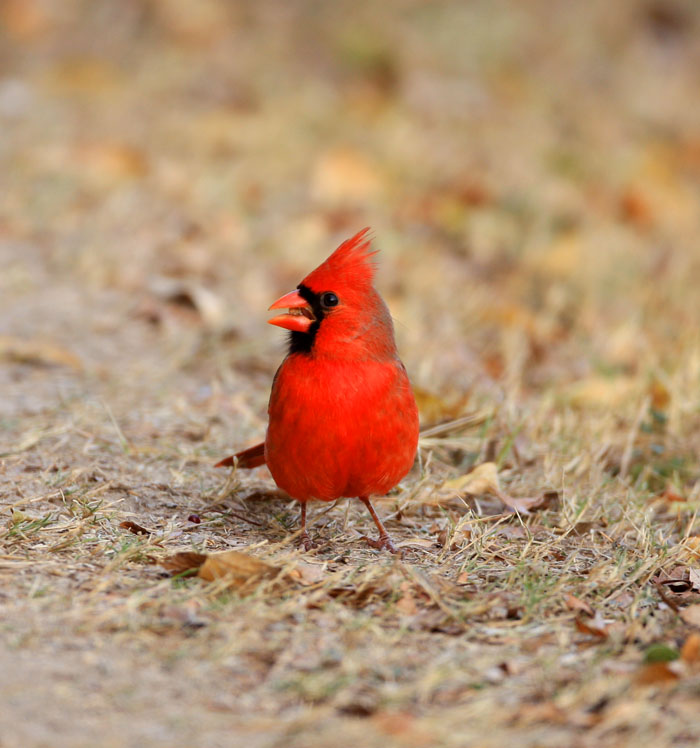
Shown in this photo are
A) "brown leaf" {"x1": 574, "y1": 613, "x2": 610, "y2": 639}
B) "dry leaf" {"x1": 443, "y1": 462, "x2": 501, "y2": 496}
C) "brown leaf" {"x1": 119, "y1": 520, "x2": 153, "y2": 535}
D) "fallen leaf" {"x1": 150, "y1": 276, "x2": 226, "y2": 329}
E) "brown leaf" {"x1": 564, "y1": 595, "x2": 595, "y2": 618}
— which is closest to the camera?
"brown leaf" {"x1": 574, "y1": 613, "x2": 610, "y2": 639}

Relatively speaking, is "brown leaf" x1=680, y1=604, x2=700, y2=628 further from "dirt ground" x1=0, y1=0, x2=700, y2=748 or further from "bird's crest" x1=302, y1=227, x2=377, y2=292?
"bird's crest" x1=302, y1=227, x2=377, y2=292

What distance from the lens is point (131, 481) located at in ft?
10.4

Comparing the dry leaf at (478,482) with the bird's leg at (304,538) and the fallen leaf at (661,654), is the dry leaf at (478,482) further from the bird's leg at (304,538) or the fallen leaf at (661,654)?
the fallen leaf at (661,654)

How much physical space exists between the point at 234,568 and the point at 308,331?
670 mm

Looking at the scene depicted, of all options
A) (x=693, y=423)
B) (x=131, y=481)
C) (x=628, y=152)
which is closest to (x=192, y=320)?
(x=131, y=481)

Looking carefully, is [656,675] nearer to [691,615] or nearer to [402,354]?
[691,615]

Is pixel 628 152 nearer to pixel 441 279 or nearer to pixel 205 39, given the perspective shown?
pixel 441 279

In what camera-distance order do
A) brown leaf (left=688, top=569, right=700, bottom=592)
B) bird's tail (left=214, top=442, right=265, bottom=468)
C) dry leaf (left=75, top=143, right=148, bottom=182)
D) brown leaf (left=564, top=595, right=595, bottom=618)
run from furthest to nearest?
dry leaf (left=75, top=143, right=148, bottom=182) < bird's tail (left=214, top=442, right=265, bottom=468) < brown leaf (left=688, top=569, right=700, bottom=592) < brown leaf (left=564, top=595, right=595, bottom=618)

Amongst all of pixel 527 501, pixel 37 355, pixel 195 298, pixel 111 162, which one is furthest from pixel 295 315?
pixel 111 162

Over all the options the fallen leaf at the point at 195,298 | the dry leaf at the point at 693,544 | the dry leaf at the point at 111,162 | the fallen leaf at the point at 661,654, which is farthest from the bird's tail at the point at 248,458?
the dry leaf at the point at 111,162

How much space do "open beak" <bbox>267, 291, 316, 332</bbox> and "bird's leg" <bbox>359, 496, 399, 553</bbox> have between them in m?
0.48

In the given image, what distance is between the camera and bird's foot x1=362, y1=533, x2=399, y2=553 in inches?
113

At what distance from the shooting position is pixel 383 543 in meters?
2.90

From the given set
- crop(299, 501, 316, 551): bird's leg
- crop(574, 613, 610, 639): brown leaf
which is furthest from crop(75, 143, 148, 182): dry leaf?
crop(574, 613, 610, 639): brown leaf
